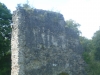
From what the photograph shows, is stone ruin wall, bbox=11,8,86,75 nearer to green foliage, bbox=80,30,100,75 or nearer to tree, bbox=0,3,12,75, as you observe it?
green foliage, bbox=80,30,100,75

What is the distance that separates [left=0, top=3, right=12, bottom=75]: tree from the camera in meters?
17.7

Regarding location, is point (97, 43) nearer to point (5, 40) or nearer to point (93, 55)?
point (93, 55)

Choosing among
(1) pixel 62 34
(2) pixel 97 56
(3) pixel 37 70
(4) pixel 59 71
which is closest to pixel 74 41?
(1) pixel 62 34

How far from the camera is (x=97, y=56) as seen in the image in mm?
17688

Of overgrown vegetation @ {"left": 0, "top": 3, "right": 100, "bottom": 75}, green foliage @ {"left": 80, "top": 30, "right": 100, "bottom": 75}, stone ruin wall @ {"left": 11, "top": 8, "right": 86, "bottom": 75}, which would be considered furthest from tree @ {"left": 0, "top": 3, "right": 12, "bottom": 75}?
green foliage @ {"left": 80, "top": 30, "right": 100, "bottom": 75}

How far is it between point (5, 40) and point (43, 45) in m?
7.35

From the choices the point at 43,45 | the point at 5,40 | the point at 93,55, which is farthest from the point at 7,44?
the point at 43,45

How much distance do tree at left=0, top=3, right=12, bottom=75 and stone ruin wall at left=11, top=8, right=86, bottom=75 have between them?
19.4 feet

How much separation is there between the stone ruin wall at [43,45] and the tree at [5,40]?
593cm

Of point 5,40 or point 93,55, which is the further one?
point 5,40

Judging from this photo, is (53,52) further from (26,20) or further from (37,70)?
(26,20)

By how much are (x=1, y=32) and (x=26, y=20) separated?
23.8ft

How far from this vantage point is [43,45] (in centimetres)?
1209

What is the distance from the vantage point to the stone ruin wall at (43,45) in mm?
11422
